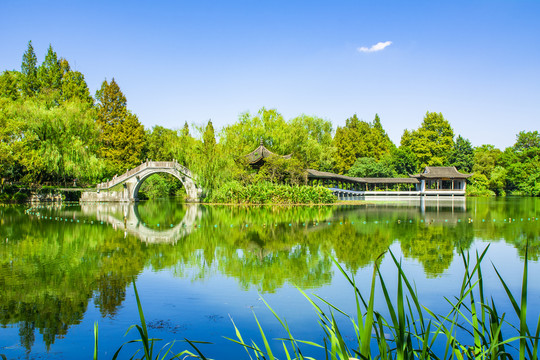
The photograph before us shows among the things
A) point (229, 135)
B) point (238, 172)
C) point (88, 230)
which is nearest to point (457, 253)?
point (88, 230)

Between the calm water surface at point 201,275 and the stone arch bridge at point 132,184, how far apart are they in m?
16.4

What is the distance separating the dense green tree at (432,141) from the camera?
49.0 metres

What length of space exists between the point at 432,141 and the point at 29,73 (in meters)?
41.7

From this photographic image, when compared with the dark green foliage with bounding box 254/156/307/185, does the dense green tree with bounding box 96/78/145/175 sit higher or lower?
higher

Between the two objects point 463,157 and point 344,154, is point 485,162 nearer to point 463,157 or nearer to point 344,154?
point 463,157

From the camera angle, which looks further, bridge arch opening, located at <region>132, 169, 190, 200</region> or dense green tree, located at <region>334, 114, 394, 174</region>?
dense green tree, located at <region>334, 114, 394, 174</region>

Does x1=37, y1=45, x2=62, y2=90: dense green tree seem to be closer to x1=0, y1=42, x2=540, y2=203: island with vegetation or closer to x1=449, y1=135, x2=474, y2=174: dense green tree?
x1=0, y1=42, x2=540, y2=203: island with vegetation

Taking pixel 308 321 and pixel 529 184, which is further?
pixel 529 184

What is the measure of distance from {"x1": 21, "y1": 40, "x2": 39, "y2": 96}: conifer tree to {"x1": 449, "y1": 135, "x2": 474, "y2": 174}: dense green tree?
4291cm

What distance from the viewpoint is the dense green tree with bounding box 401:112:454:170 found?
49.0 m

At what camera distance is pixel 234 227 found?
48.7ft

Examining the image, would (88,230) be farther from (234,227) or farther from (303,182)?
(303,182)

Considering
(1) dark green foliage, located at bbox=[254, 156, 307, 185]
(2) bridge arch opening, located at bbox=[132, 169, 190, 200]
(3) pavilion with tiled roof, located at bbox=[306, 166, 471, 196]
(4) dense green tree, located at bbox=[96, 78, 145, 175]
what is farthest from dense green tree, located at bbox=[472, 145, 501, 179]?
(4) dense green tree, located at bbox=[96, 78, 145, 175]

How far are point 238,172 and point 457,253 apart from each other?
67.2 ft
